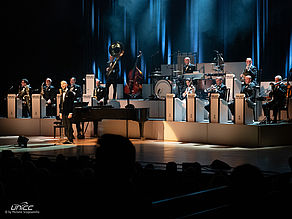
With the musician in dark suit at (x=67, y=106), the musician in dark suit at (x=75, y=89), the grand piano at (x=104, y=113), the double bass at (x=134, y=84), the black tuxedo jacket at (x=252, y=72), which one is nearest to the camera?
the musician in dark suit at (x=67, y=106)

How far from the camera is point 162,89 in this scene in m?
12.5

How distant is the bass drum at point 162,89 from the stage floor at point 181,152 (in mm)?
2028

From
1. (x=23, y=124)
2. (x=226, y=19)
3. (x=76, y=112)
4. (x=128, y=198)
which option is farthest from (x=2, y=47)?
(x=128, y=198)

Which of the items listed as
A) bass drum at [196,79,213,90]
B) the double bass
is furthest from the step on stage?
the double bass

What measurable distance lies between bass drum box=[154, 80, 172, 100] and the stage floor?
6.65 feet

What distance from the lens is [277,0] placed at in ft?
40.8

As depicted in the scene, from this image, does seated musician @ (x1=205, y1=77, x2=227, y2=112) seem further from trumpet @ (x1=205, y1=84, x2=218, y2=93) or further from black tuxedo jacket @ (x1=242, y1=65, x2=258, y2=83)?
black tuxedo jacket @ (x1=242, y1=65, x2=258, y2=83)

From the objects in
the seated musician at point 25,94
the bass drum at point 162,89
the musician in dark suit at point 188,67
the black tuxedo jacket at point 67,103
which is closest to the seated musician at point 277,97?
the musician in dark suit at point 188,67

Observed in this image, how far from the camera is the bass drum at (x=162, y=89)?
12312 mm

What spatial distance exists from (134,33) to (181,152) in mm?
7901

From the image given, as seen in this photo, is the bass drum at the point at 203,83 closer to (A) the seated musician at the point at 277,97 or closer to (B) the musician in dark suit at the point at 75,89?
(A) the seated musician at the point at 277,97

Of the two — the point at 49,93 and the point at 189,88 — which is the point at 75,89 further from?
the point at 189,88

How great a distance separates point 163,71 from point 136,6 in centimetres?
352

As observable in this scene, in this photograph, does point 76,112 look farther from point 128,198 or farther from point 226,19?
point 128,198
